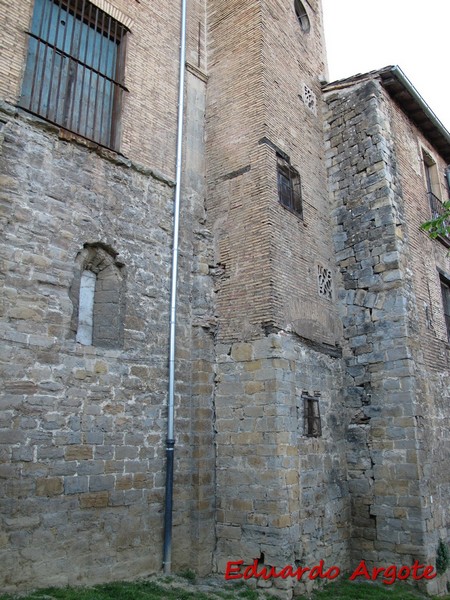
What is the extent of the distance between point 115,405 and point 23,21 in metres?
5.11

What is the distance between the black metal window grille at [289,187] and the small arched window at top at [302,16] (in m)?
4.22

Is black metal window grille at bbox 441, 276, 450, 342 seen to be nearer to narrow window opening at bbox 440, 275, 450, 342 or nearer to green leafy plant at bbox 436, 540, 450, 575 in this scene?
narrow window opening at bbox 440, 275, 450, 342

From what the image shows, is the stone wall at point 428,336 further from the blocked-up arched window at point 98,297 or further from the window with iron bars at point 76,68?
the window with iron bars at point 76,68

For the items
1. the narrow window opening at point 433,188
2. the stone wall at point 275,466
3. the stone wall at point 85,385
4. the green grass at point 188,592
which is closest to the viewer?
the green grass at point 188,592

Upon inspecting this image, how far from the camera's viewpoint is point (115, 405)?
256 inches

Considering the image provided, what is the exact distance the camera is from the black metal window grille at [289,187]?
848 centimetres

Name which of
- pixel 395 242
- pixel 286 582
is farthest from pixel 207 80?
pixel 286 582

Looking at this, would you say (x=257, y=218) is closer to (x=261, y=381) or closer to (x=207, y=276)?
(x=207, y=276)

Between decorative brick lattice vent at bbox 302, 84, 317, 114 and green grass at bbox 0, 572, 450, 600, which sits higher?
decorative brick lattice vent at bbox 302, 84, 317, 114

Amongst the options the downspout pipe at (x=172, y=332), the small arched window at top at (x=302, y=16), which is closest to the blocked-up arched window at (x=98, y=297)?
the downspout pipe at (x=172, y=332)

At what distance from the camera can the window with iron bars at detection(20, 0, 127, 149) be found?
6836 mm

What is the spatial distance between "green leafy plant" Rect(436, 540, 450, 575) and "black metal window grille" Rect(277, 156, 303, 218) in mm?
5546

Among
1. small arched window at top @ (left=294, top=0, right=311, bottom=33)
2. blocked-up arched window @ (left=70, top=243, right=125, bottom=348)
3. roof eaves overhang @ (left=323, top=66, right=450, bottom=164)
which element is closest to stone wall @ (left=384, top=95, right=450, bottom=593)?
roof eaves overhang @ (left=323, top=66, right=450, bottom=164)

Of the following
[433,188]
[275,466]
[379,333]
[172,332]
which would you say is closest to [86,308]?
[172,332]
